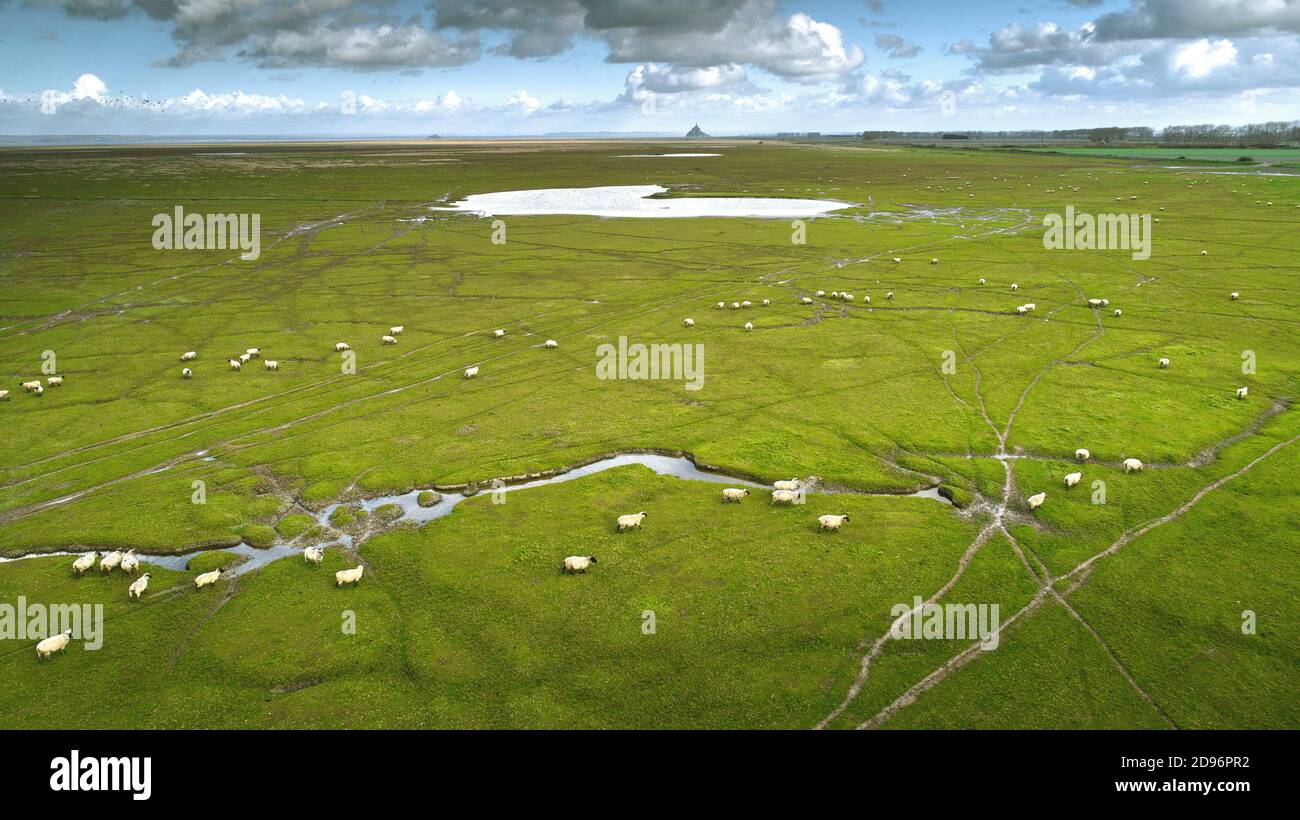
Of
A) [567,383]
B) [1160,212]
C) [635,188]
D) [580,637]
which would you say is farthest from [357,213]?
[1160,212]

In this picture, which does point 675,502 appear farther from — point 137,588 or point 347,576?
point 137,588

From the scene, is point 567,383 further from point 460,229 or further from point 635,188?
point 635,188

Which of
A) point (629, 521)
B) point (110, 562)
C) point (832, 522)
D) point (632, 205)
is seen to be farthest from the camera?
point (632, 205)

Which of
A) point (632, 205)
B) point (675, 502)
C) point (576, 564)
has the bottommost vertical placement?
point (576, 564)

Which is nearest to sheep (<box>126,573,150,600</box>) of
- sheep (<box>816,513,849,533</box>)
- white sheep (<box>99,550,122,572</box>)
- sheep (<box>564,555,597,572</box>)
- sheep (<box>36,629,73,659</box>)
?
white sheep (<box>99,550,122,572</box>)

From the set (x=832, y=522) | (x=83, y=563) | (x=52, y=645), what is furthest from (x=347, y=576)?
(x=832, y=522)

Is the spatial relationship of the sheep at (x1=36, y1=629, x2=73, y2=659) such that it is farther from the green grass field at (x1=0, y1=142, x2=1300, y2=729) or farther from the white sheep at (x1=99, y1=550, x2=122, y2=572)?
the white sheep at (x1=99, y1=550, x2=122, y2=572)

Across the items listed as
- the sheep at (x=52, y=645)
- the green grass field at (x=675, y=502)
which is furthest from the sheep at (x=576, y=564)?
the sheep at (x=52, y=645)
